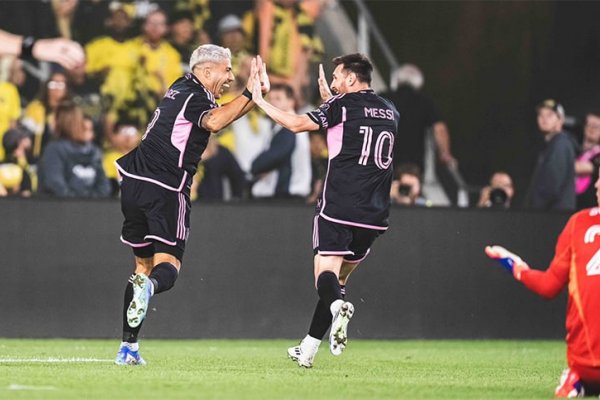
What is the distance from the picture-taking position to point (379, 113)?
10352mm

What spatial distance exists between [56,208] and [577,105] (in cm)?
724

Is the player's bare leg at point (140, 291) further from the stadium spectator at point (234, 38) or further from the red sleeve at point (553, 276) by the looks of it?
the stadium spectator at point (234, 38)

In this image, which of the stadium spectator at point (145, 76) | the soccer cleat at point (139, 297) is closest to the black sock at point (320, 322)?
the soccer cleat at point (139, 297)

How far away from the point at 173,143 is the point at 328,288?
1.45 m

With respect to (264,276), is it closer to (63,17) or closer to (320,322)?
(320,322)

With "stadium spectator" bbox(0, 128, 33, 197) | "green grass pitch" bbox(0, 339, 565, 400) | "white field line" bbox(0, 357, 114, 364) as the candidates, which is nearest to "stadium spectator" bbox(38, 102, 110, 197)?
"stadium spectator" bbox(0, 128, 33, 197)

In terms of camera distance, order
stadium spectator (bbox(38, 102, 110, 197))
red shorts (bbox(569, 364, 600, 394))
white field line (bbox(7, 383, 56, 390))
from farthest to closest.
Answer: stadium spectator (bbox(38, 102, 110, 197)) → white field line (bbox(7, 383, 56, 390)) → red shorts (bbox(569, 364, 600, 394))

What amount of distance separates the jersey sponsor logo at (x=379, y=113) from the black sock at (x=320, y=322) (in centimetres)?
135

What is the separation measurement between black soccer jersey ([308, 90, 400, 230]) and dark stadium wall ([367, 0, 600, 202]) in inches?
297

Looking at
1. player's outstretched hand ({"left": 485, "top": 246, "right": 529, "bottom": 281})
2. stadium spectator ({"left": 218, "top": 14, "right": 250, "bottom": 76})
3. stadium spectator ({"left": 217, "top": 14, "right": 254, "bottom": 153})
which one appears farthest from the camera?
stadium spectator ({"left": 218, "top": 14, "right": 250, "bottom": 76})

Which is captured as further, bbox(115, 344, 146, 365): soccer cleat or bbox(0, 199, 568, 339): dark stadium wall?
bbox(0, 199, 568, 339): dark stadium wall

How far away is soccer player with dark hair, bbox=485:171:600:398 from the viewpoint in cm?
780

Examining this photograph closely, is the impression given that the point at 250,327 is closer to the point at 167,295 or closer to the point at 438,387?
the point at 167,295

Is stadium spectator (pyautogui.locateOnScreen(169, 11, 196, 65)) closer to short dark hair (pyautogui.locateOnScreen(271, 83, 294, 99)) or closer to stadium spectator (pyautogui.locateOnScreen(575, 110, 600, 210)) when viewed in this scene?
short dark hair (pyautogui.locateOnScreen(271, 83, 294, 99))
